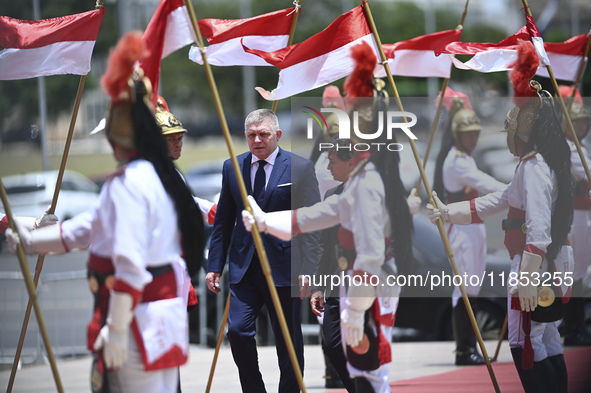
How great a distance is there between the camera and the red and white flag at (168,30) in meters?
5.38

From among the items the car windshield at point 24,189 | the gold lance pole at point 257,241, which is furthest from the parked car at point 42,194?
the gold lance pole at point 257,241

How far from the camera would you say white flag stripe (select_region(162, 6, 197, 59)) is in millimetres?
5473

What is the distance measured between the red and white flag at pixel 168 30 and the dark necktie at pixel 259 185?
1.27m

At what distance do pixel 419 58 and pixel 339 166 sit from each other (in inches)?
133

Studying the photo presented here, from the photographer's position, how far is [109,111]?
4.43m

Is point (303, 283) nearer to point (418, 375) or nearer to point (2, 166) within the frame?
point (418, 375)

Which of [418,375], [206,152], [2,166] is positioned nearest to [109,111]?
[418,375]

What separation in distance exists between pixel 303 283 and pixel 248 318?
48 centimetres

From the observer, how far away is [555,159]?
5828 millimetres

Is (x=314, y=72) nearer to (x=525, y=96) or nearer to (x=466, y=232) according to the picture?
(x=525, y=96)

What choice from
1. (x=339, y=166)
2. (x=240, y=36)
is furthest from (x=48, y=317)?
(x=339, y=166)

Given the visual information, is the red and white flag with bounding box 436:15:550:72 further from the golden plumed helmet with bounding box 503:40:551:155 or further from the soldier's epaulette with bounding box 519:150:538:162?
the soldier's epaulette with bounding box 519:150:538:162

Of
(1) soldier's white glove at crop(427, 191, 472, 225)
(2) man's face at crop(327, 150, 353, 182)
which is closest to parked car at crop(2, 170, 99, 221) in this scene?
(1) soldier's white glove at crop(427, 191, 472, 225)

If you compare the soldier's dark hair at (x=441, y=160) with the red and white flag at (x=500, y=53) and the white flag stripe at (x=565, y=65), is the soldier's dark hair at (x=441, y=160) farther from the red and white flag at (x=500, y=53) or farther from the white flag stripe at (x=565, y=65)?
the red and white flag at (x=500, y=53)
